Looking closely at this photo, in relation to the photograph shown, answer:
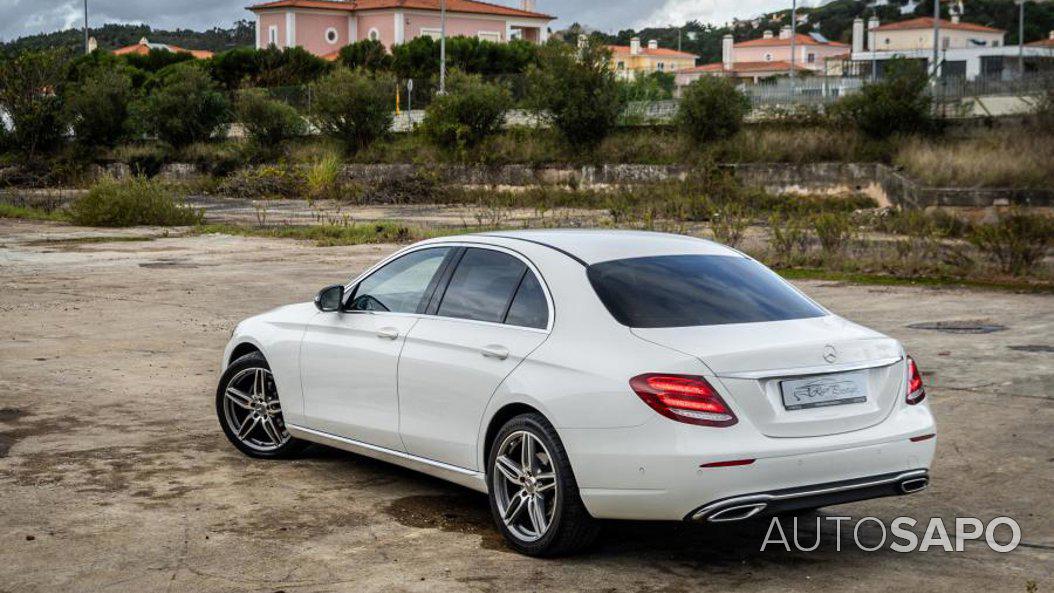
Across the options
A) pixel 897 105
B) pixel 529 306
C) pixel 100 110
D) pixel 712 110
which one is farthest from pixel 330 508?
pixel 100 110

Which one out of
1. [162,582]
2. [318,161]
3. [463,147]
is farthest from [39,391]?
[318,161]

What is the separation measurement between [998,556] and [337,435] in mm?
3450

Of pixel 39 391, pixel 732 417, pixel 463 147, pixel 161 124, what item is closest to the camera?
pixel 732 417

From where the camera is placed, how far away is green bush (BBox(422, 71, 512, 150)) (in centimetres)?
4828

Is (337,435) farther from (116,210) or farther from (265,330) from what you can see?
(116,210)

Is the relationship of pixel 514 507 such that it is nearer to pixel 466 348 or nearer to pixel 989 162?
pixel 466 348

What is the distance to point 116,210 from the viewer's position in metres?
32.4

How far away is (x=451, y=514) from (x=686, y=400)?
5.97ft

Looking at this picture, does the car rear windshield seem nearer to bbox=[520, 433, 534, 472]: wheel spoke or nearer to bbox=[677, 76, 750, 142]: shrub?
bbox=[520, 433, 534, 472]: wheel spoke

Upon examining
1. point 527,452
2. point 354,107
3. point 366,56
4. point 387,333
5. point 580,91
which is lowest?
point 527,452

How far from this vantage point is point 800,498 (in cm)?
Result: 557

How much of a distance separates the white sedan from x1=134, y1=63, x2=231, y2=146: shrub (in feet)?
172

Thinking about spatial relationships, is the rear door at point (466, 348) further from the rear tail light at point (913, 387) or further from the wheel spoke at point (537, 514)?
the rear tail light at point (913, 387)

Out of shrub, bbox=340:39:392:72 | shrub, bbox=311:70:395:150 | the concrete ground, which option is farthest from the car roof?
shrub, bbox=340:39:392:72
